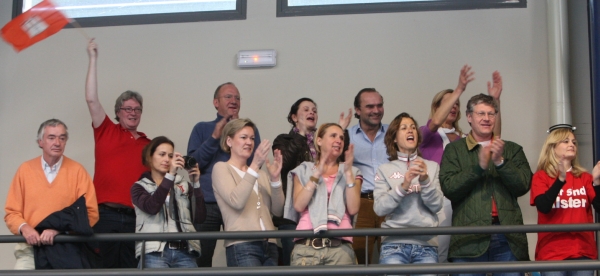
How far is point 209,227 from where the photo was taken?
5.49m

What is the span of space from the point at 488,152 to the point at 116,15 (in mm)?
3723

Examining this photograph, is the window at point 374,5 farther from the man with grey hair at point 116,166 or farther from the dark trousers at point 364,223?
the dark trousers at point 364,223

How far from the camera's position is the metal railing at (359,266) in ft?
14.8

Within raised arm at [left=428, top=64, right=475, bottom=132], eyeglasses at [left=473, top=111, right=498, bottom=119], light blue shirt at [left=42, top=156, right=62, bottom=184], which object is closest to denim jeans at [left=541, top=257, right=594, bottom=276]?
eyeglasses at [left=473, top=111, right=498, bottom=119]

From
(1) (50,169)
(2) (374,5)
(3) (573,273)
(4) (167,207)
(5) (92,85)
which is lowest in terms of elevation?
(3) (573,273)

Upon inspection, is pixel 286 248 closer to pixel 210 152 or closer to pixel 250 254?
pixel 250 254

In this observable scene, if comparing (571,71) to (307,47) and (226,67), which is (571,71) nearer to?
(307,47)

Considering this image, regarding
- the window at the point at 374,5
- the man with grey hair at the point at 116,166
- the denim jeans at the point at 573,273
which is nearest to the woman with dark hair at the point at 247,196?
the man with grey hair at the point at 116,166

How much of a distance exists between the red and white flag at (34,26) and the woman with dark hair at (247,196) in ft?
4.87

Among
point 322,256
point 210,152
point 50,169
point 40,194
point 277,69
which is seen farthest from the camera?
point 277,69

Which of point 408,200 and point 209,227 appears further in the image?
point 209,227

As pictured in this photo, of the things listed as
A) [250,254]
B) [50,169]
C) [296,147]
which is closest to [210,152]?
[296,147]

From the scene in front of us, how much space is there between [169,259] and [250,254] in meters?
0.48

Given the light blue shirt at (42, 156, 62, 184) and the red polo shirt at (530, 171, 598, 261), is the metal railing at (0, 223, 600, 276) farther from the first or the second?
the light blue shirt at (42, 156, 62, 184)
